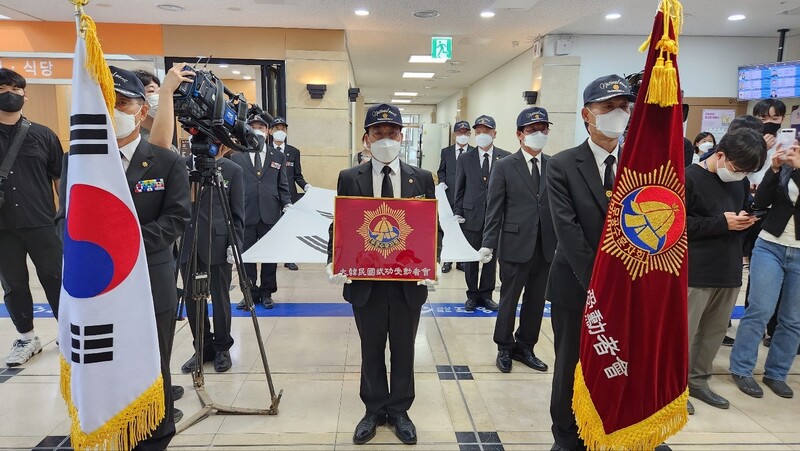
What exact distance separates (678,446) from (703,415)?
19.2 inches

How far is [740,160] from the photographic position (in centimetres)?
252

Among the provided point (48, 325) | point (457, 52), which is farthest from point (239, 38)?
point (48, 325)

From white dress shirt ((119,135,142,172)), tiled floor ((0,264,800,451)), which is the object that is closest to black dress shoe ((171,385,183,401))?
tiled floor ((0,264,800,451))

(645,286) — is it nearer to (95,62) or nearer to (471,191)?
(95,62)

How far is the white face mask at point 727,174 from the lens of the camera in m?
2.59

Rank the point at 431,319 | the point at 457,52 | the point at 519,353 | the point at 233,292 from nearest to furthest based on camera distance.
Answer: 1. the point at 519,353
2. the point at 431,319
3. the point at 233,292
4. the point at 457,52

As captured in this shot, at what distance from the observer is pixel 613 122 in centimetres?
193

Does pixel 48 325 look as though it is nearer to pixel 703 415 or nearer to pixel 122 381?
pixel 122 381

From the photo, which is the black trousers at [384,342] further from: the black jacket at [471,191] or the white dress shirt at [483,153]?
the white dress shirt at [483,153]

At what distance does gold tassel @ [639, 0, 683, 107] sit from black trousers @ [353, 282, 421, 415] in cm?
138

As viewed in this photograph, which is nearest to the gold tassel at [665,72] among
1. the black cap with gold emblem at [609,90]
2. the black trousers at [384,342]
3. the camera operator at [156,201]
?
the black cap with gold emblem at [609,90]

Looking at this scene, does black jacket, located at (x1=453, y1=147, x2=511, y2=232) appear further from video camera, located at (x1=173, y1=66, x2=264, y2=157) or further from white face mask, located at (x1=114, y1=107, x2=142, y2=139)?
white face mask, located at (x1=114, y1=107, x2=142, y2=139)

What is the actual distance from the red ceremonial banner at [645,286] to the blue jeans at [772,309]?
1.83m

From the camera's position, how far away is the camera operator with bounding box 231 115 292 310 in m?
4.57
